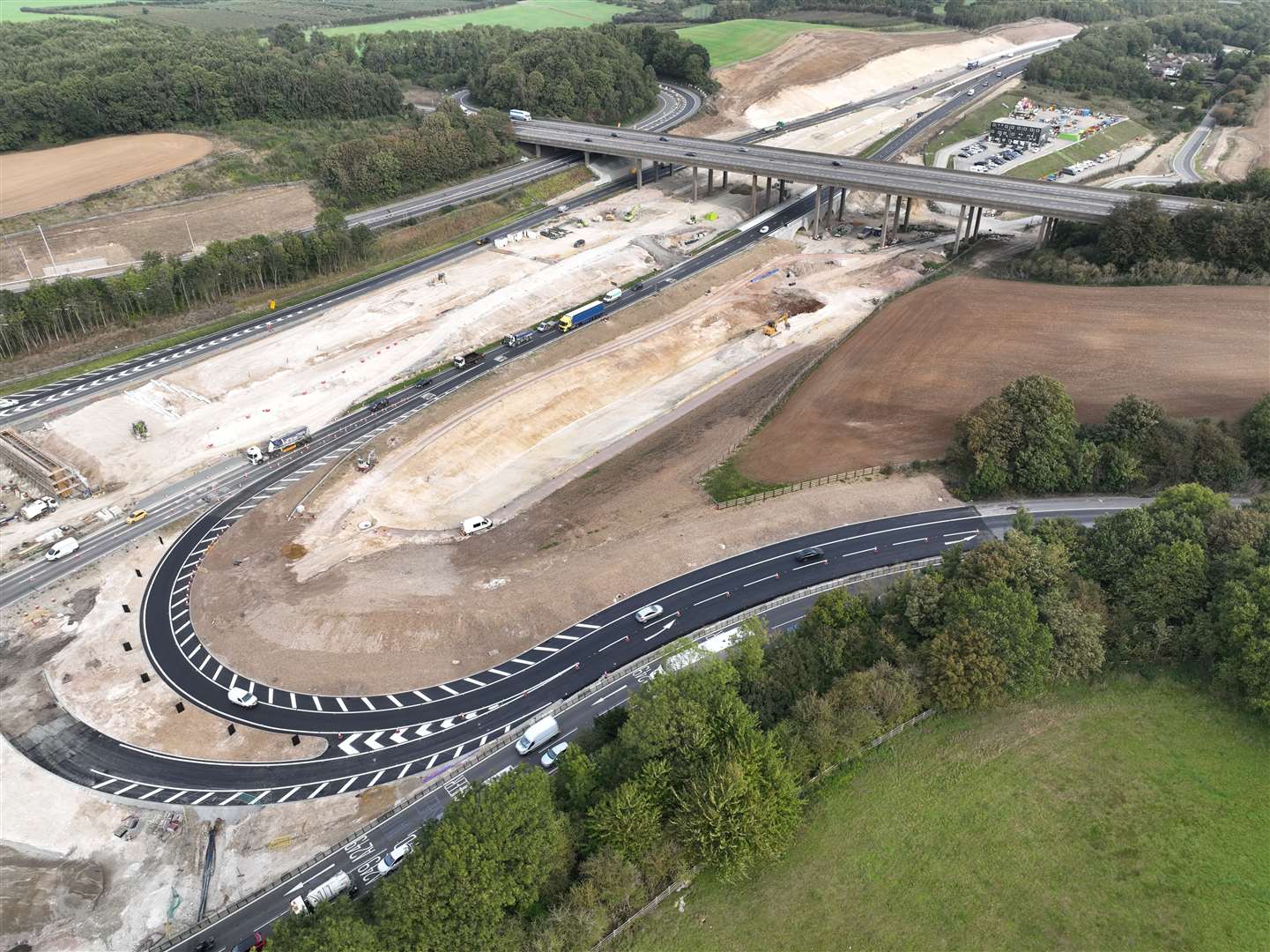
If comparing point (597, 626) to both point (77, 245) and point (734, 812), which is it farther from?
point (77, 245)

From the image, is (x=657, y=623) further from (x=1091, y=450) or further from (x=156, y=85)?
(x=156, y=85)

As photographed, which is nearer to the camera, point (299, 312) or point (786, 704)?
point (786, 704)

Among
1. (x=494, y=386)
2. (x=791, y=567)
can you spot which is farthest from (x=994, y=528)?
(x=494, y=386)

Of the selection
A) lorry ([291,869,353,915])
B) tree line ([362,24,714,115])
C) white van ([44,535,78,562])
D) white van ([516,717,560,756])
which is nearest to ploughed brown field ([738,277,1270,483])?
white van ([516,717,560,756])

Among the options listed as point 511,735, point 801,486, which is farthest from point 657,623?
point 801,486

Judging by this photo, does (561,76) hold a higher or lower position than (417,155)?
higher

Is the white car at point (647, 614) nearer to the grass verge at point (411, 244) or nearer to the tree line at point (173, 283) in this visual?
the grass verge at point (411, 244)
